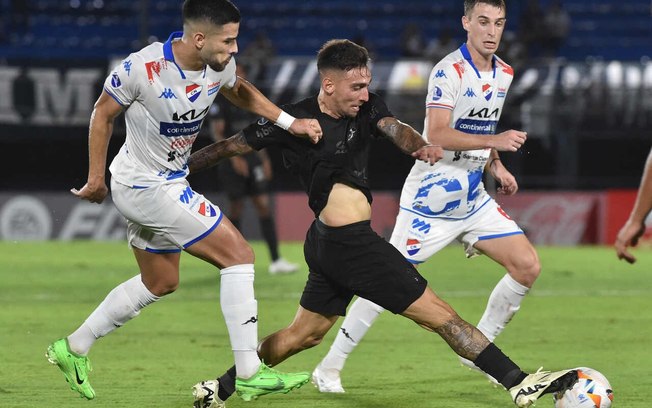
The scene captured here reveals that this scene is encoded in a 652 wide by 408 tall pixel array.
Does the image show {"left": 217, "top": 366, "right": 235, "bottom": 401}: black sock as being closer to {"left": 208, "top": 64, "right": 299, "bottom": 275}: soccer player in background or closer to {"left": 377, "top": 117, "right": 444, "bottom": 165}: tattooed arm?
{"left": 377, "top": 117, "right": 444, "bottom": 165}: tattooed arm

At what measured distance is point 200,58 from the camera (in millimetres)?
6164

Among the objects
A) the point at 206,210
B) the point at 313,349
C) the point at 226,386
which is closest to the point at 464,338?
the point at 226,386

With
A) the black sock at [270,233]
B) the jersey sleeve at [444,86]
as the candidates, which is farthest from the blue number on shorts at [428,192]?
the black sock at [270,233]

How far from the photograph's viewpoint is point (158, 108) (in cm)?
616

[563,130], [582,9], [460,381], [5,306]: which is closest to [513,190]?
[460,381]

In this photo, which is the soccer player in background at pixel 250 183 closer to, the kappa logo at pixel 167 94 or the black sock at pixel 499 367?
the kappa logo at pixel 167 94

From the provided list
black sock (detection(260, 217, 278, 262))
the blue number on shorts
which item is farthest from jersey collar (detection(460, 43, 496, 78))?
black sock (detection(260, 217, 278, 262))

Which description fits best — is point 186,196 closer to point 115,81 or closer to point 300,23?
point 115,81

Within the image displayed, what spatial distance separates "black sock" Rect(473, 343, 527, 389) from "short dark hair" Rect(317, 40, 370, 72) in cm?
162

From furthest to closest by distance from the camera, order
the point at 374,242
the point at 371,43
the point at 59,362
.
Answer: the point at 371,43
the point at 59,362
the point at 374,242

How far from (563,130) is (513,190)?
10.2 meters

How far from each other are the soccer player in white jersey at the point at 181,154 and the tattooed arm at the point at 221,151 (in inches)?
4.2

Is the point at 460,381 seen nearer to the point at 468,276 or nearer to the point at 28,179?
the point at 468,276

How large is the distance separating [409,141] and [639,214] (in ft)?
3.91
